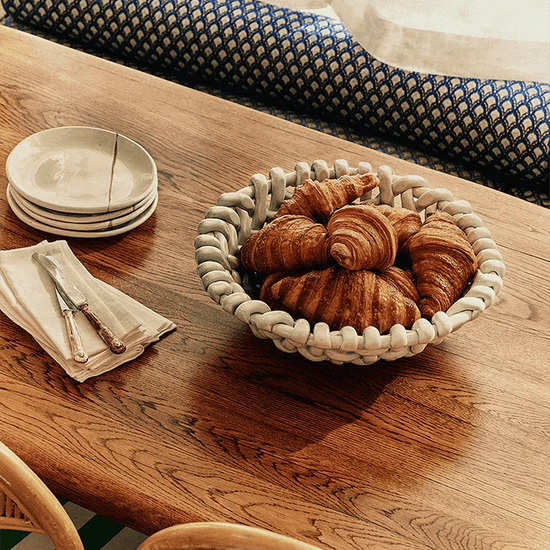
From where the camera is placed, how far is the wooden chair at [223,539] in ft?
2.12

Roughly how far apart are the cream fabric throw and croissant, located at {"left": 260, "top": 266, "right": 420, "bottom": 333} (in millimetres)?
290

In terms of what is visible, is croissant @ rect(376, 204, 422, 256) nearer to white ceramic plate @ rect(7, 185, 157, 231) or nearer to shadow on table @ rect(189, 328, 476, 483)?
shadow on table @ rect(189, 328, 476, 483)

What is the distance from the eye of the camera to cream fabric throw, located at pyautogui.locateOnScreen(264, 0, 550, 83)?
848mm

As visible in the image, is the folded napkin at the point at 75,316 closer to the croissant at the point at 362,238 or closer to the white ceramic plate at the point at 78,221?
Answer: the white ceramic plate at the point at 78,221

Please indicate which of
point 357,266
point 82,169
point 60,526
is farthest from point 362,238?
point 82,169

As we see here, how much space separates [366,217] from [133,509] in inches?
18.7

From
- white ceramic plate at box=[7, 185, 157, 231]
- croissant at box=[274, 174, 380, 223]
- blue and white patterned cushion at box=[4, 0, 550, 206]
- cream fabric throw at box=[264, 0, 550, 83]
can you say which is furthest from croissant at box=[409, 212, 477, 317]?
blue and white patterned cushion at box=[4, 0, 550, 206]

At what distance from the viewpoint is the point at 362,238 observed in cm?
91

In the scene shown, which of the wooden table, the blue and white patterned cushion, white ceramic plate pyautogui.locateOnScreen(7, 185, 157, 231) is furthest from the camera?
the blue and white patterned cushion

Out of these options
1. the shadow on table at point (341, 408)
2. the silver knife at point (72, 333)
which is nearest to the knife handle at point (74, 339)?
the silver knife at point (72, 333)

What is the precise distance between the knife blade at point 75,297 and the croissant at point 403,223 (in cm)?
42

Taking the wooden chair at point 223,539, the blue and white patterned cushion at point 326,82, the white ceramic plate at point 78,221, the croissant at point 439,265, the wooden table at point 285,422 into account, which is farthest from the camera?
the blue and white patterned cushion at point 326,82

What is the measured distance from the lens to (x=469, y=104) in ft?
7.29

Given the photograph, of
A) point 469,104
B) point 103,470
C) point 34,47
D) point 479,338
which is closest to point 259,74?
point 469,104
